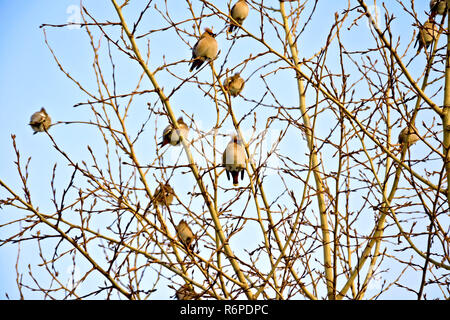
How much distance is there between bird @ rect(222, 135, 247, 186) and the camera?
9.90 feet

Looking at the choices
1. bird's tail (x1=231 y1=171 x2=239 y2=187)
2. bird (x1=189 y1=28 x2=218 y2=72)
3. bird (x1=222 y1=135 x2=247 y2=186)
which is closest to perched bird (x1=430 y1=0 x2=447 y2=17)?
bird (x1=189 y1=28 x2=218 y2=72)

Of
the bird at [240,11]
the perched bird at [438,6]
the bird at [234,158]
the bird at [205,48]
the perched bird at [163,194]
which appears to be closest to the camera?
the perched bird at [163,194]

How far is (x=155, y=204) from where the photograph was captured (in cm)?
285

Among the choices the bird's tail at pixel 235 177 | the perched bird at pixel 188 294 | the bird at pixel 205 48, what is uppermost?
the bird at pixel 205 48

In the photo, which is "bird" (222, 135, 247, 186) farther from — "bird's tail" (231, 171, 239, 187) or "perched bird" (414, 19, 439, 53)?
"perched bird" (414, 19, 439, 53)

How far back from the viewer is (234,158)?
3.01m

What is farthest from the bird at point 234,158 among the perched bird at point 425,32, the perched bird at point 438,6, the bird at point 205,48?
the perched bird at point 438,6

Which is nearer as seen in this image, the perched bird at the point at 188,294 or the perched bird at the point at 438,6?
the perched bird at the point at 188,294

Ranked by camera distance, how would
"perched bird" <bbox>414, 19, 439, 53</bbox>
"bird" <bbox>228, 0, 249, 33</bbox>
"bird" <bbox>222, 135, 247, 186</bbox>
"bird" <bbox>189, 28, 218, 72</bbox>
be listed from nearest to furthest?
1. "bird" <bbox>222, 135, 247, 186</bbox>
2. "perched bird" <bbox>414, 19, 439, 53</bbox>
3. "bird" <bbox>189, 28, 218, 72</bbox>
4. "bird" <bbox>228, 0, 249, 33</bbox>

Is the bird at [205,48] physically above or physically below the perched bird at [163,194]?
above

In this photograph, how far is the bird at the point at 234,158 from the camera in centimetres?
302

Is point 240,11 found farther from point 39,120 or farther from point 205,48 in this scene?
point 39,120

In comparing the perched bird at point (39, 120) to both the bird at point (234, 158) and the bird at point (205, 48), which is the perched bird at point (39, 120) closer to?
the bird at point (205, 48)
